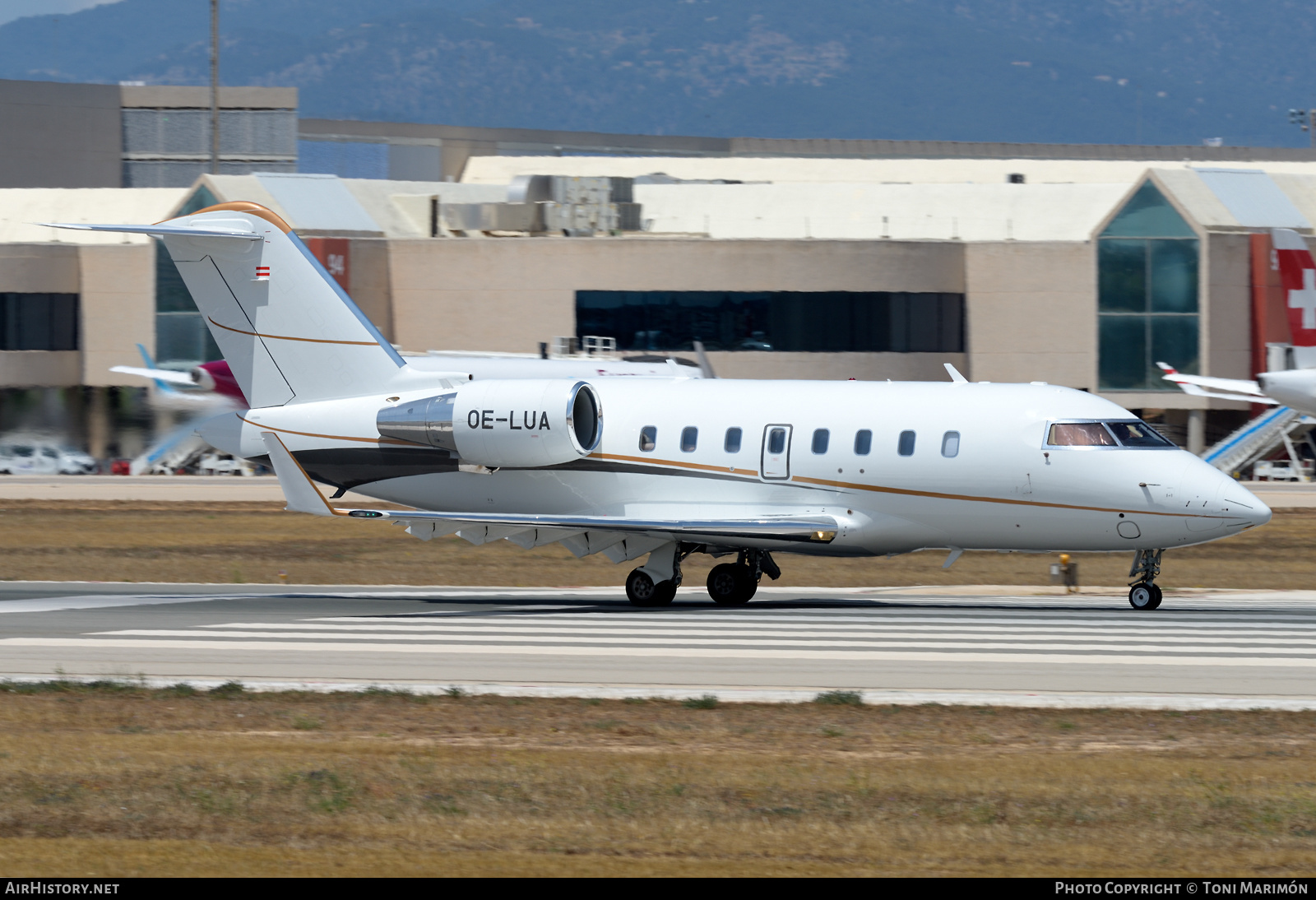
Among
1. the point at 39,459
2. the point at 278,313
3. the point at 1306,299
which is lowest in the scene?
the point at 39,459

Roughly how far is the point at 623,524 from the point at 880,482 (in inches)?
159

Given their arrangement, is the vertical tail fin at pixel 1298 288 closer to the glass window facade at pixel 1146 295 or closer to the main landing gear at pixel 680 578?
the glass window facade at pixel 1146 295

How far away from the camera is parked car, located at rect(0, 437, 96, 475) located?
242 feet

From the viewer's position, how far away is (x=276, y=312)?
29438 mm

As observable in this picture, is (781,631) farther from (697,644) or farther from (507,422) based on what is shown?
(507,422)

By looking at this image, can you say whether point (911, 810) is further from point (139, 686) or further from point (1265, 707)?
point (139, 686)

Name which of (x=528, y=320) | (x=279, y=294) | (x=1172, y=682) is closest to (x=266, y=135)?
(x=528, y=320)

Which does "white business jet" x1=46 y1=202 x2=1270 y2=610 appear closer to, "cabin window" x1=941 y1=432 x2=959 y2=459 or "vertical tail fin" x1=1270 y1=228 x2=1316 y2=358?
"cabin window" x1=941 y1=432 x2=959 y2=459

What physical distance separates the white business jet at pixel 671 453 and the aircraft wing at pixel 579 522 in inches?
1.6

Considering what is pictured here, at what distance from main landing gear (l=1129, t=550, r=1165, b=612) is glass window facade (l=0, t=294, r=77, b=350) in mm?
60020

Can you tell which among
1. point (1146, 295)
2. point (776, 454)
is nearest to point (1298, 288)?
point (1146, 295)

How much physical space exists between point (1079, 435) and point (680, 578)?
269 inches

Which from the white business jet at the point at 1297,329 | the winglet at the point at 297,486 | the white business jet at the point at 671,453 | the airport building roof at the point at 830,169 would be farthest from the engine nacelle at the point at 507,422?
the airport building roof at the point at 830,169

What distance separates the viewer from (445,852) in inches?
440
